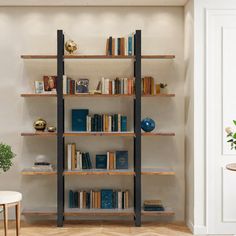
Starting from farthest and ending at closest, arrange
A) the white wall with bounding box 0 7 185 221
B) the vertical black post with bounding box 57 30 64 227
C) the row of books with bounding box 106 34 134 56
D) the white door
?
the white wall with bounding box 0 7 185 221 → the row of books with bounding box 106 34 134 56 → the vertical black post with bounding box 57 30 64 227 → the white door

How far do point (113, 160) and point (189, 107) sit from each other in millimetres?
1087

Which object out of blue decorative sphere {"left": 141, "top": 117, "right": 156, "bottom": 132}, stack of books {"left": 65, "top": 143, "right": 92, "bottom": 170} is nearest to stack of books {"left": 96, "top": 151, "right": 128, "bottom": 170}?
stack of books {"left": 65, "top": 143, "right": 92, "bottom": 170}

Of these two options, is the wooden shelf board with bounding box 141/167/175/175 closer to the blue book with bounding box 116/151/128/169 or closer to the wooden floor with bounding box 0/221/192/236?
the blue book with bounding box 116/151/128/169

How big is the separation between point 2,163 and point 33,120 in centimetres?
100

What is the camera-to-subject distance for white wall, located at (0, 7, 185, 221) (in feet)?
20.3

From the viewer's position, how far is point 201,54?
218 inches

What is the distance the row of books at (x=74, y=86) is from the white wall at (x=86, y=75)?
7.6 inches

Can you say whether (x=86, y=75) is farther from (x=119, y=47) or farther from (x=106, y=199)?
(x=106, y=199)

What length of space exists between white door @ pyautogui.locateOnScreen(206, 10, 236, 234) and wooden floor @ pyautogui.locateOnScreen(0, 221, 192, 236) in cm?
49

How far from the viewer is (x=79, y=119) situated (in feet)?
19.9

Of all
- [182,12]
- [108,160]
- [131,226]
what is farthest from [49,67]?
[131,226]

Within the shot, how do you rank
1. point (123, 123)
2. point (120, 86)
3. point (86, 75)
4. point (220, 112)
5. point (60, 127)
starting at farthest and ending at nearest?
1. point (86, 75)
2. point (123, 123)
3. point (120, 86)
4. point (60, 127)
5. point (220, 112)

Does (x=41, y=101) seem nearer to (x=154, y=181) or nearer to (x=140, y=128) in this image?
(x=140, y=128)

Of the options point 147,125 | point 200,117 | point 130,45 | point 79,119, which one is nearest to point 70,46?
point 130,45
